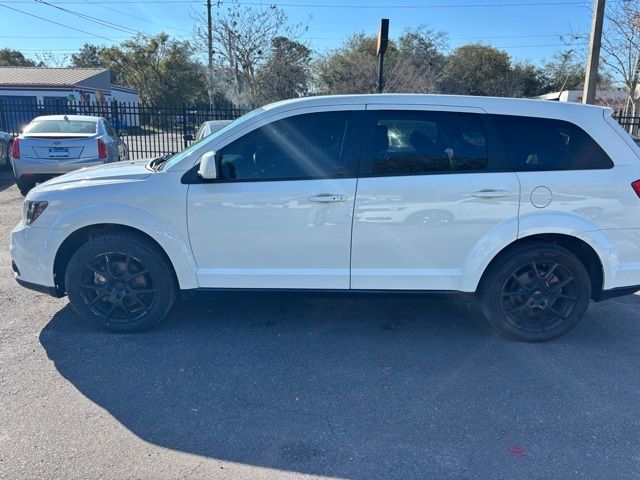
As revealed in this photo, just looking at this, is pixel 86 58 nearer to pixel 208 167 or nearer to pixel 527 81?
pixel 527 81

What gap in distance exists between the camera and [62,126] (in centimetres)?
998

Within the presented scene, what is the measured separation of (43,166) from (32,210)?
5.89 meters

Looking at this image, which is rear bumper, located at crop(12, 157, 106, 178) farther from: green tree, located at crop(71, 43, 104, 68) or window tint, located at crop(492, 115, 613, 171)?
green tree, located at crop(71, 43, 104, 68)

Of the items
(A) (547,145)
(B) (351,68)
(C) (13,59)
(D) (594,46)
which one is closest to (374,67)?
(B) (351,68)

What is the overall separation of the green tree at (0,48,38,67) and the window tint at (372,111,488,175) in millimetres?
72519

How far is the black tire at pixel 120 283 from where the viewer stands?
13.4 feet

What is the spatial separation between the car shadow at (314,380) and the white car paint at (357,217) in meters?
0.40

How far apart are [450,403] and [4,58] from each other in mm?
77586

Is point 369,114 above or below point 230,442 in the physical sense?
above

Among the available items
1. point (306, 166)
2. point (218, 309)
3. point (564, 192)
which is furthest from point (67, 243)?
point (564, 192)

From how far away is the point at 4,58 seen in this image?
64875 mm

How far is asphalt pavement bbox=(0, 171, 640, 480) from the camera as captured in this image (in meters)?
2.77

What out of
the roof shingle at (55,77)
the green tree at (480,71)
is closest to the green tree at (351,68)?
the green tree at (480,71)

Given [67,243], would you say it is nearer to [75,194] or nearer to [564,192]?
[75,194]
